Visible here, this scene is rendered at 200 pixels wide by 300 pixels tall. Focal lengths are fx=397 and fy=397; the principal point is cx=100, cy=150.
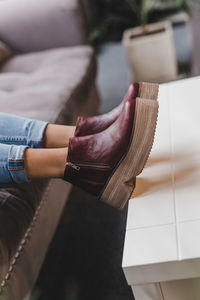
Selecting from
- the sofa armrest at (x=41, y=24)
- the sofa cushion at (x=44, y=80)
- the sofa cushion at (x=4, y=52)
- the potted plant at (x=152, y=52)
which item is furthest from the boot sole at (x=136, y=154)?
the potted plant at (x=152, y=52)

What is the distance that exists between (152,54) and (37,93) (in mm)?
973

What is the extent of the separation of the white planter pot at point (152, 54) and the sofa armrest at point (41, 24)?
1.35 feet

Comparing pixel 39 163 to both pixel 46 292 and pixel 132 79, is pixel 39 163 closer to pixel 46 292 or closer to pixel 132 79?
pixel 46 292

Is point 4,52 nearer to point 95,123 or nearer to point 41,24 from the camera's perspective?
point 41,24

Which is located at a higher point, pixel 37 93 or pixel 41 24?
pixel 41 24

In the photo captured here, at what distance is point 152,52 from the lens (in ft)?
7.57

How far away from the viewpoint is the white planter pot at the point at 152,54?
89.5 inches

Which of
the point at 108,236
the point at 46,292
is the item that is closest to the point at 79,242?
the point at 108,236

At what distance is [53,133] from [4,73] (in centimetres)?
84

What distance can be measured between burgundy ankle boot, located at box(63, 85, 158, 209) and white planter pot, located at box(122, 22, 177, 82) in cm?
138

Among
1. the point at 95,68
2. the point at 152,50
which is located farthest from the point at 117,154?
the point at 152,50

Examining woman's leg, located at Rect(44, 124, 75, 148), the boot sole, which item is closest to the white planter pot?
woman's leg, located at Rect(44, 124, 75, 148)

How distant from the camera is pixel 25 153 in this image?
3.51ft

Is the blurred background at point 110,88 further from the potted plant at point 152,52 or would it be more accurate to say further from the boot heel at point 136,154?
the boot heel at point 136,154
